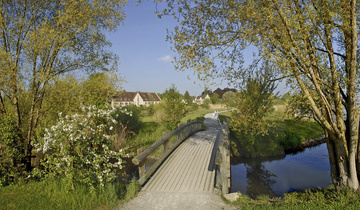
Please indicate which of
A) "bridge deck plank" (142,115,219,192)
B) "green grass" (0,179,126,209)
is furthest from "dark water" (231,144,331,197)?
"green grass" (0,179,126,209)

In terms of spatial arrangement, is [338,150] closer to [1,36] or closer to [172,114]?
[1,36]

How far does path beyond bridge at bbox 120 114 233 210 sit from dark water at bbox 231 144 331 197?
2.43 m

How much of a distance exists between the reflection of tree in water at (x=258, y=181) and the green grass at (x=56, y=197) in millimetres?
5914

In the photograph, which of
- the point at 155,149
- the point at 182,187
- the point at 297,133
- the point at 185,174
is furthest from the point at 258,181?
the point at 297,133

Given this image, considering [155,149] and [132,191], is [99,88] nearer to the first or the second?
[155,149]

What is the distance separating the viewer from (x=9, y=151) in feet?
21.1

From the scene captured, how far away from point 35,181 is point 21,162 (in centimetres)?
94

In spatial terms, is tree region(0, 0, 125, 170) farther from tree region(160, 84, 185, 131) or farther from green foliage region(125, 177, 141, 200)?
tree region(160, 84, 185, 131)

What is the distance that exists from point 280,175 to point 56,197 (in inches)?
425

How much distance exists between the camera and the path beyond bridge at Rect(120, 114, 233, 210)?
5531mm

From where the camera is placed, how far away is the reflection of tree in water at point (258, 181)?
378 inches

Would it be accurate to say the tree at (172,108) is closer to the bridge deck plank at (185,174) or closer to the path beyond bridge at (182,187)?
the bridge deck plank at (185,174)

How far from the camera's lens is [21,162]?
733 cm

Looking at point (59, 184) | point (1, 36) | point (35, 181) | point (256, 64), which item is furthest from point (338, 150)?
point (1, 36)
